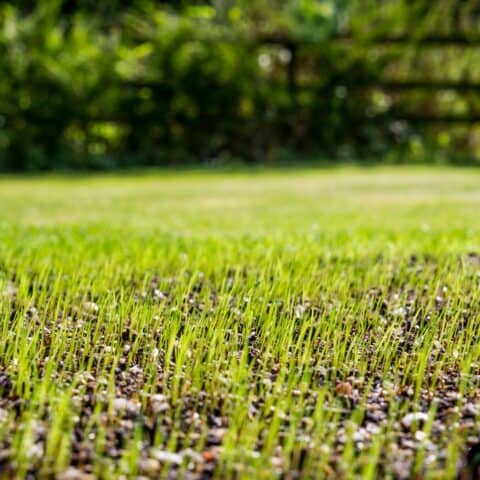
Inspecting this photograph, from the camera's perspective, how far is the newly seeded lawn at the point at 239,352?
1995 millimetres

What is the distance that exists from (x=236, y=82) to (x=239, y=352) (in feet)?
32.9

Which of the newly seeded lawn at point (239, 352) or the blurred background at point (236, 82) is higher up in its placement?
the blurred background at point (236, 82)

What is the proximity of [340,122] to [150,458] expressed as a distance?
11295mm

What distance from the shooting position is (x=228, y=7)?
13.1 meters

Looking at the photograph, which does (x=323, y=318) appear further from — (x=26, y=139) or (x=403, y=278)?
(x=26, y=139)

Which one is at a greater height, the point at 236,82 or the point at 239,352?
the point at 236,82

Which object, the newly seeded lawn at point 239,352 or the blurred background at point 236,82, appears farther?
the blurred background at point 236,82

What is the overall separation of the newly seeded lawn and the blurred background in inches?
266

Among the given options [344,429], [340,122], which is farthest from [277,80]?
[344,429]

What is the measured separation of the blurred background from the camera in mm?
11844

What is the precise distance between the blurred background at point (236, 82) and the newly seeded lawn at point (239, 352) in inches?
266

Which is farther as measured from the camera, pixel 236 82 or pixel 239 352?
pixel 236 82

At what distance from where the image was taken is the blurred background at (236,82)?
11.8 meters

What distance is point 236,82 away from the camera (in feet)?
41.0
